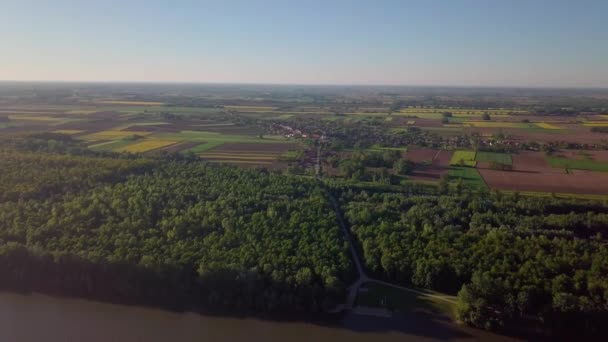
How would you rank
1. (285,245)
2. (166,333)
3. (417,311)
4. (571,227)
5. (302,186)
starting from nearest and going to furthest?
(166,333) → (417,311) → (285,245) → (571,227) → (302,186)

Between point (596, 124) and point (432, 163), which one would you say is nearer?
point (432, 163)

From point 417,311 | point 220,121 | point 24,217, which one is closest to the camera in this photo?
point 417,311

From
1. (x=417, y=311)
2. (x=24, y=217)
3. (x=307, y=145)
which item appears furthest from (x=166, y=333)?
(x=307, y=145)

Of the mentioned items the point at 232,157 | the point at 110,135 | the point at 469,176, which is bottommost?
the point at 469,176

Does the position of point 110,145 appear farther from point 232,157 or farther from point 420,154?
point 420,154

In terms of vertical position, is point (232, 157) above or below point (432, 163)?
above

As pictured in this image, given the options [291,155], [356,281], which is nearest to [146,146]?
[291,155]

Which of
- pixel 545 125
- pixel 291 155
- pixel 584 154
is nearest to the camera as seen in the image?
pixel 291 155

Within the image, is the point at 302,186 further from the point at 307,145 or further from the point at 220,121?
the point at 220,121
